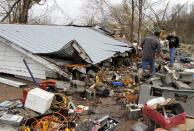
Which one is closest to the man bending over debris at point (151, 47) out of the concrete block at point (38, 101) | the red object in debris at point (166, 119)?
the red object in debris at point (166, 119)

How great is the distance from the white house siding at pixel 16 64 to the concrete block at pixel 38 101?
212 cm

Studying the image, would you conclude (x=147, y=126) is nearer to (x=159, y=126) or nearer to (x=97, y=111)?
(x=159, y=126)

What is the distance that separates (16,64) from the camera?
6.21 metres

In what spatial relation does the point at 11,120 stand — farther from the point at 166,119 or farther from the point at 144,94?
the point at 144,94

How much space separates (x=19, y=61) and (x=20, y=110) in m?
2.96

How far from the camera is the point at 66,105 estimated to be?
405 centimetres

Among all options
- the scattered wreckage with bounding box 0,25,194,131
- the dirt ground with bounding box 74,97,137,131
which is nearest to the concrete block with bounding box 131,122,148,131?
the scattered wreckage with bounding box 0,25,194,131

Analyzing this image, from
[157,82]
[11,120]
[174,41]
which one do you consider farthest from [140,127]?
[174,41]

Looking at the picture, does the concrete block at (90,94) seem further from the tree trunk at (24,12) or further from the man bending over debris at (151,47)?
the tree trunk at (24,12)

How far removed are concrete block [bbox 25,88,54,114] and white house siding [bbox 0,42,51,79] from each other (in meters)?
2.12

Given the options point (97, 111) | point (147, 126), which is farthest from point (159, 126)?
point (97, 111)

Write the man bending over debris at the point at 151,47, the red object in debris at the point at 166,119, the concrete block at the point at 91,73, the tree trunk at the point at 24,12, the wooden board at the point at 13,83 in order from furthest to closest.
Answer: the tree trunk at the point at 24,12
the man bending over debris at the point at 151,47
the concrete block at the point at 91,73
the wooden board at the point at 13,83
the red object in debris at the point at 166,119

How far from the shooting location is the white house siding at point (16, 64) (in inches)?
228

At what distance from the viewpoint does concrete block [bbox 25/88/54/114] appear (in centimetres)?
354
